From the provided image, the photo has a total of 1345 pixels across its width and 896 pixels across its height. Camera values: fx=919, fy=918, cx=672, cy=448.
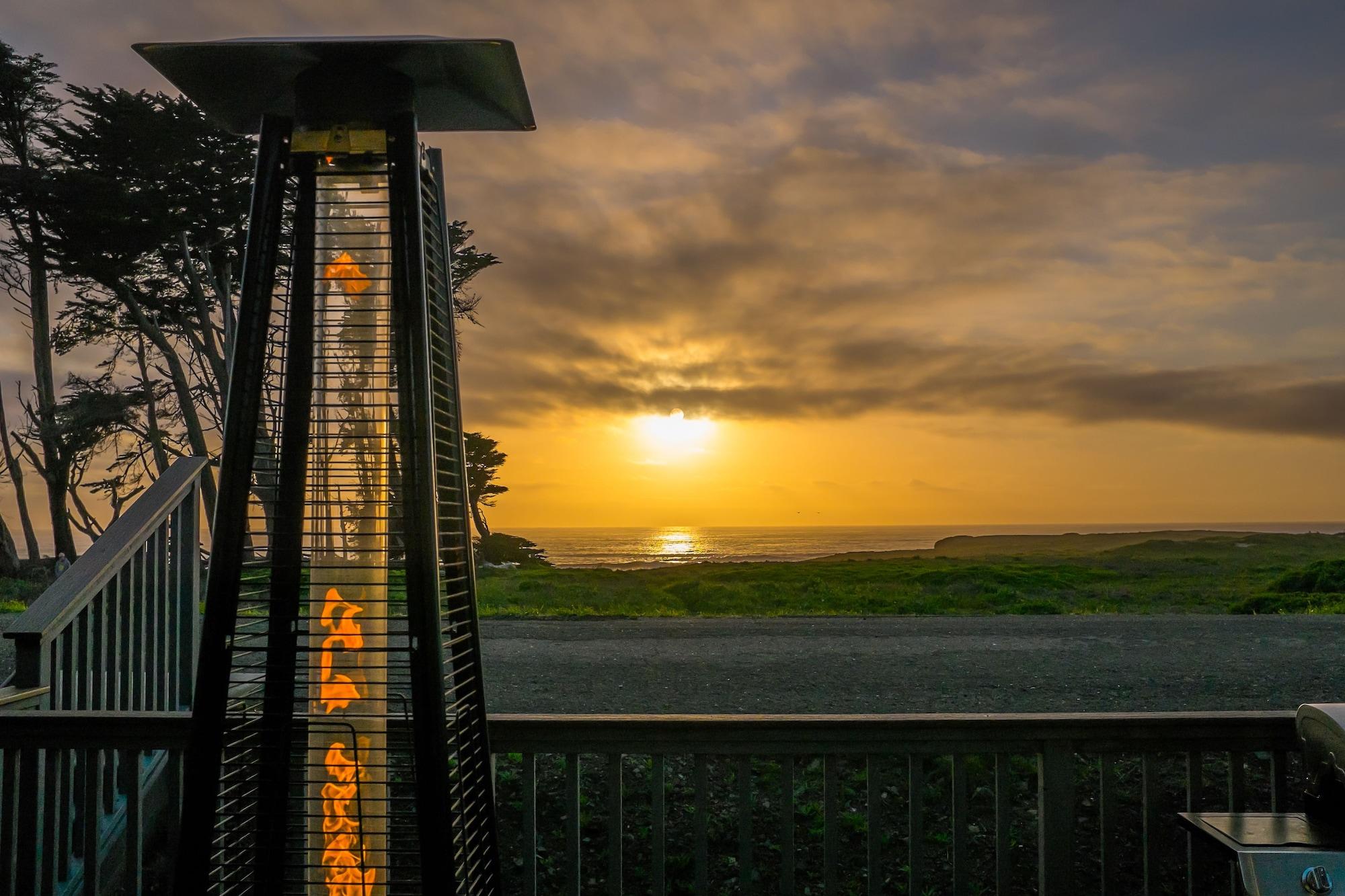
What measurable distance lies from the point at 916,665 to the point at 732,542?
231 ft

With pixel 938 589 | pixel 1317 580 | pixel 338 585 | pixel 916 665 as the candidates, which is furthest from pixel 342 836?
pixel 1317 580

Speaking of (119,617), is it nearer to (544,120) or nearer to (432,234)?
(432,234)

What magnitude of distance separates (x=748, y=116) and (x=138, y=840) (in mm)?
5871

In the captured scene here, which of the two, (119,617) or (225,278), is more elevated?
(225,278)

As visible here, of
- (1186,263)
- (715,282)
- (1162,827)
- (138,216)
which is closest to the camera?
(1162,827)

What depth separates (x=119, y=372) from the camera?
1341cm

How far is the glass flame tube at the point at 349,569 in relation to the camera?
1723 millimetres

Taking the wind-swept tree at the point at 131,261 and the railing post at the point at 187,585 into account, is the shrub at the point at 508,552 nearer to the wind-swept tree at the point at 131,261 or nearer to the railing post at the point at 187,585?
the wind-swept tree at the point at 131,261

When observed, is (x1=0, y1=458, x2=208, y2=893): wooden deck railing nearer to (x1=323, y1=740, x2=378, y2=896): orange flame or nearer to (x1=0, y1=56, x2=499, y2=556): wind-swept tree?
(x1=323, y1=740, x2=378, y2=896): orange flame

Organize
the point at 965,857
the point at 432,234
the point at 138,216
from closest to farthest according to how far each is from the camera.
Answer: the point at 432,234 → the point at 965,857 → the point at 138,216

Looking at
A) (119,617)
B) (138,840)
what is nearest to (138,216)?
(119,617)

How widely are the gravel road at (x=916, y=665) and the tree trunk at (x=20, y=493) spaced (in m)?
8.37

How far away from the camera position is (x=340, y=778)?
173 centimetres

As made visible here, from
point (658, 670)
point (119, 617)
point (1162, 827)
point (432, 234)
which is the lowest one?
point (1162, 827)
